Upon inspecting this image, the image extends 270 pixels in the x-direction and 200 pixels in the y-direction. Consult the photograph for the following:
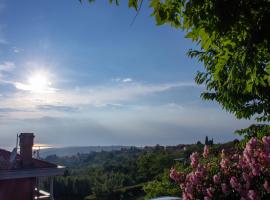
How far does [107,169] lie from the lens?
92.2m

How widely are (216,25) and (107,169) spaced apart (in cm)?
9083

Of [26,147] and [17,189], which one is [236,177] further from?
[26,147]

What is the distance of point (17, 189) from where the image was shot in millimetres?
16328

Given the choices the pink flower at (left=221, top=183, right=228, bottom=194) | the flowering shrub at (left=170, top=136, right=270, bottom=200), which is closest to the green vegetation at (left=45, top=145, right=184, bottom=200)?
the flowering shrub at (left=170, top=136, right=270, bottom=200)

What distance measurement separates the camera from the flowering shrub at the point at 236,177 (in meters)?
8.09

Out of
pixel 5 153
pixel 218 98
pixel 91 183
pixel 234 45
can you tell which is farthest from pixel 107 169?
pixel 234 45

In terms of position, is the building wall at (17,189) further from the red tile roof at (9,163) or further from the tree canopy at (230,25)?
the tree canopy at (230,25)

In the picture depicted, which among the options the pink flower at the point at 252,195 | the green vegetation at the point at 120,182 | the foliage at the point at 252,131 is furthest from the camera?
the green vegetation at the point at 120,182

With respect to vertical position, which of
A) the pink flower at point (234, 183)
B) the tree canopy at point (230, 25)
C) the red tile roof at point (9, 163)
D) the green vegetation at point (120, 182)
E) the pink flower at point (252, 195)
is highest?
the tree canopy at point (230, 25)

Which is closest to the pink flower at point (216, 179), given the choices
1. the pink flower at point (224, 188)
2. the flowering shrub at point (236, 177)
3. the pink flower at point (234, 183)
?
the flowering shrub at point (236, 177)

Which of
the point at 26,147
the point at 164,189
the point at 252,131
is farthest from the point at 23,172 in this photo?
the point at 252,131

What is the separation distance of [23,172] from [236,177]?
1098 cm

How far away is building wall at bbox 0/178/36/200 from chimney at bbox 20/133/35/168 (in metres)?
0.84

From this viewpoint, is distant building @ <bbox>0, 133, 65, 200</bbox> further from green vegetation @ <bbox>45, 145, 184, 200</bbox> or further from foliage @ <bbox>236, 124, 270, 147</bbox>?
green vegetation @ <bbox>45, 145, 184, 200</bbox>
